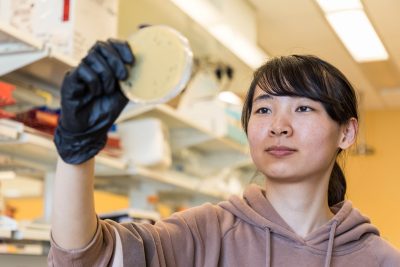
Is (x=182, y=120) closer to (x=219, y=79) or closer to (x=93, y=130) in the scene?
(x=219, y=79)

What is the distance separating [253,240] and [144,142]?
1.66 metres

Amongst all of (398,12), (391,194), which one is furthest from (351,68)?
(391,194)

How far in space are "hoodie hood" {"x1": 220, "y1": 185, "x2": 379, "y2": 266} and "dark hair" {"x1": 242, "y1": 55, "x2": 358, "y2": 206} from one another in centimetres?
24

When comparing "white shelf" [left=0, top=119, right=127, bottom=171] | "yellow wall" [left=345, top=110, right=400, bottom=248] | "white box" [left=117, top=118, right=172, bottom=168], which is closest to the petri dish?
"white shelf" [left=0, top=119, right=127, bottom=171]

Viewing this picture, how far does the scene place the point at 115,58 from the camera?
2.90 ft

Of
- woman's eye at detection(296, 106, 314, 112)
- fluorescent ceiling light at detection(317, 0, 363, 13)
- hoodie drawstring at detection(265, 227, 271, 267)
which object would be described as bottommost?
hoodie drawstring at detection(265, 227, 271, 267)

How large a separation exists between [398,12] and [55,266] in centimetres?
329

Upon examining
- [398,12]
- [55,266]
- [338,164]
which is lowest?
[55,266]

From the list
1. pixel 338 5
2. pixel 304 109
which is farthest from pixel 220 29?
pixel 304 109

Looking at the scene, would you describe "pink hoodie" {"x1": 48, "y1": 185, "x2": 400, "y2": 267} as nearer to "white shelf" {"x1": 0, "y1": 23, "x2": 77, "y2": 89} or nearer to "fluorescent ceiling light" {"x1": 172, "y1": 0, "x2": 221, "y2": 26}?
"white shelf" {"x1": 0, "y1": 23, "x2": 77, "y2": 89}

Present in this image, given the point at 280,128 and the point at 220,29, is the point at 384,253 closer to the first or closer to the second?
the point at 280,128

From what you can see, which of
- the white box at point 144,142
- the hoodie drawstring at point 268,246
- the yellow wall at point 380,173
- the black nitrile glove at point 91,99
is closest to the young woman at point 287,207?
the hoodie drawstring at point 268,246

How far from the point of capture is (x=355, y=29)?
3713 mm

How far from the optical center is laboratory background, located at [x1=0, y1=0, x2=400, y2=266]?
221cm
